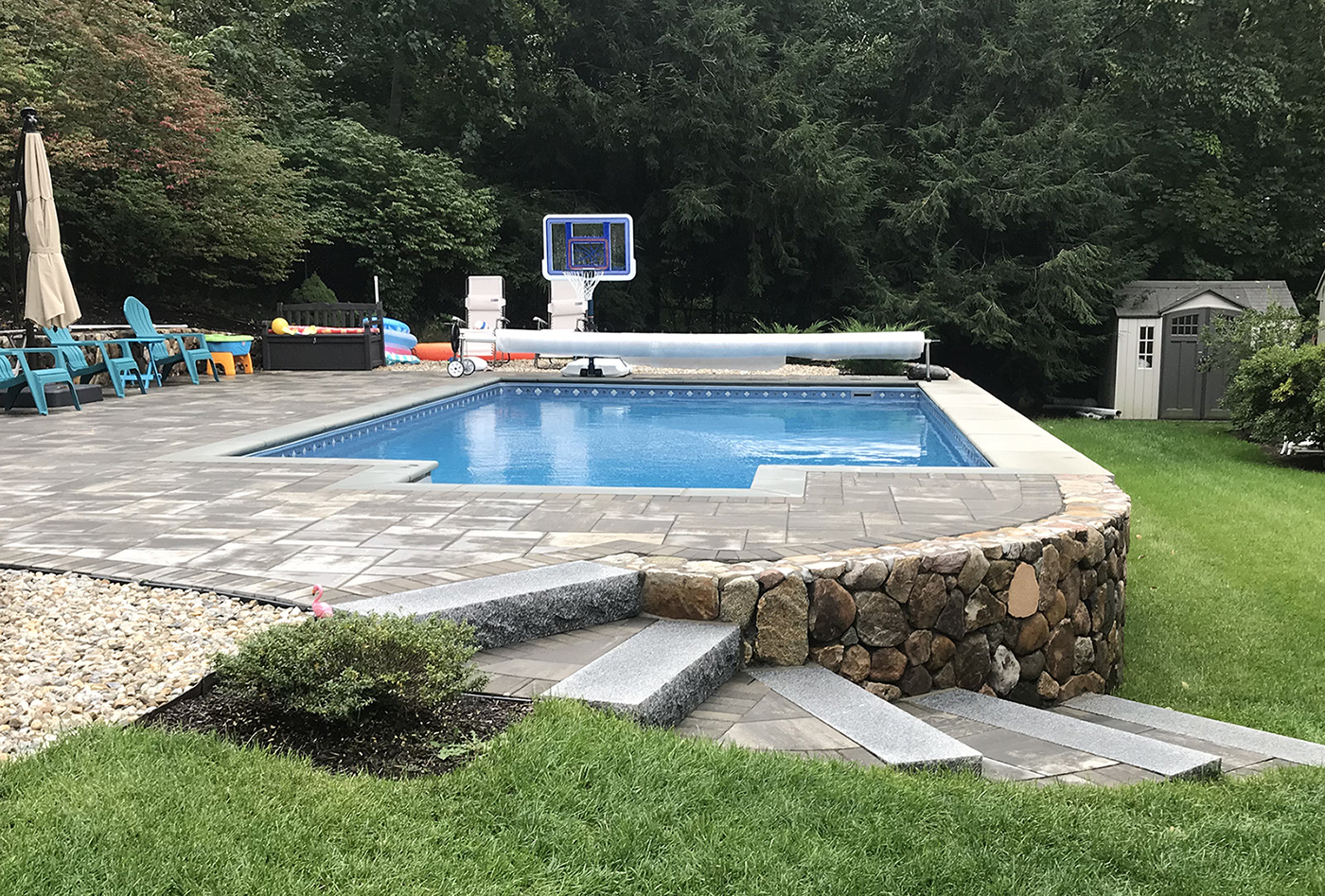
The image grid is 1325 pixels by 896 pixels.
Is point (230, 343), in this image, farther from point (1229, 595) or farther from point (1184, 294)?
point (1184, 294)

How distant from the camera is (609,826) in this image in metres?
2.22

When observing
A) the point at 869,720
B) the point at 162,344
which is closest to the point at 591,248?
the point at 162,344

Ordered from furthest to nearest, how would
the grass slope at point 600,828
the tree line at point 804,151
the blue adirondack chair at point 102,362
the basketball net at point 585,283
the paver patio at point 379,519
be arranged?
the tree line at point 804,151 < the basketball net at point 585,283 < the blue adirondack chair at point 102,362 < the paver patio at point 379,519 < the grass slope at point 600,828

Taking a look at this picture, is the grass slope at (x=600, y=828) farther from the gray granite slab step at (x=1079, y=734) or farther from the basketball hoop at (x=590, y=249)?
the basketball hoop at (x=590, y=249)

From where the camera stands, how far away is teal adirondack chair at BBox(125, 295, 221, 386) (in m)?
11.5

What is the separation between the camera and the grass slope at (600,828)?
6.49 feet

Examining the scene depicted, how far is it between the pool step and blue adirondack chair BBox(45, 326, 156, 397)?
7.78m

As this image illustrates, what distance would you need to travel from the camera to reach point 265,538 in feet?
14.9

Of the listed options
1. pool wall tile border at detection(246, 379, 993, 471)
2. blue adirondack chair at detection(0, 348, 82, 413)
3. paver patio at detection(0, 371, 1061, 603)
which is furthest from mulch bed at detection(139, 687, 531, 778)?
blue adirondack chair at detection(0, 348, 82, 413)

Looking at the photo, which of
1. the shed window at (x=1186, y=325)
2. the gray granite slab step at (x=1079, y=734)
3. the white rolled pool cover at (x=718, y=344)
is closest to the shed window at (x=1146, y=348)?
the shed window at (x=1186, y=325)

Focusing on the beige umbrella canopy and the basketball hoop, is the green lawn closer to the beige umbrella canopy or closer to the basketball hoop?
the beige umbrella canopy

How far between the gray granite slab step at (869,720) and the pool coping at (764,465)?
1816mm

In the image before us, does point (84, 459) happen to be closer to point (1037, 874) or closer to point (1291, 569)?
point (1037, 874)

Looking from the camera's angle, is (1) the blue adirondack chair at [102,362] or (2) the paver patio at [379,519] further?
(1) the blue adirondack chair at [102,362]
